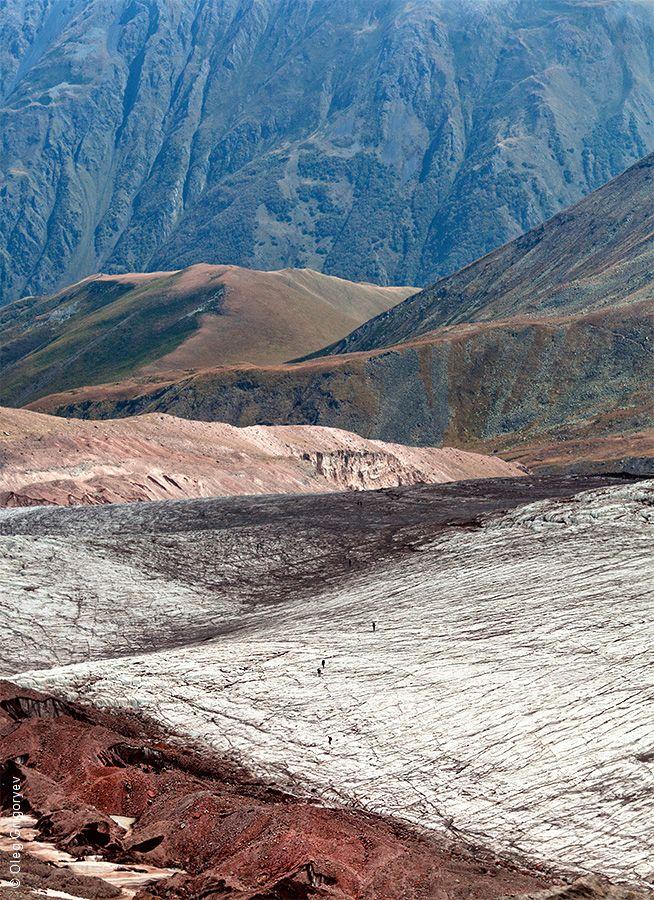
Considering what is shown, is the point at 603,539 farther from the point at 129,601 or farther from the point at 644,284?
the point at 644,284

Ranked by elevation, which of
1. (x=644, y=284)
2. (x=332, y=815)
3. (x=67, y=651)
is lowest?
(x=332, y=815)

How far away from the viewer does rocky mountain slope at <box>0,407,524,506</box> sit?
6994cm

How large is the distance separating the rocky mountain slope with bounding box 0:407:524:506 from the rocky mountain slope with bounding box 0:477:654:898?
23.6 m

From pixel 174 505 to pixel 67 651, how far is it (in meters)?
15.5

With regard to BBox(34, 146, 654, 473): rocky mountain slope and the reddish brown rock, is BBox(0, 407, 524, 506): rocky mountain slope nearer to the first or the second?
BBox(34, 146, 654, 473): rocky mountain slope

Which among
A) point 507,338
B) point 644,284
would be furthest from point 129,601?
point 644,284

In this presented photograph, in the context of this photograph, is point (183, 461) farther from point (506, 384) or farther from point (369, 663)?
point (506, 384)

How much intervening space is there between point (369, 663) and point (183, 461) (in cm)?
5188

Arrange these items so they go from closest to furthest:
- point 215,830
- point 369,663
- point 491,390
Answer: point 215,830 < point 369,663 < point 491,390

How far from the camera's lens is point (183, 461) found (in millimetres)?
79688

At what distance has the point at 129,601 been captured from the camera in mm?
38656

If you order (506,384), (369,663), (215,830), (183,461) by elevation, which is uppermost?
(183,461)

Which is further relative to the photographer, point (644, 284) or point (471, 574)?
point (644, 284)

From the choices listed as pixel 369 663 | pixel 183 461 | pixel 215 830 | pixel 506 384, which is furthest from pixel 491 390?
pixel 215 830
